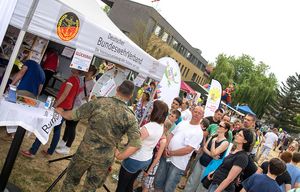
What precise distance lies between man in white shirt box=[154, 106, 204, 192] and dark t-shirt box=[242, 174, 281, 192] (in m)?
1.13

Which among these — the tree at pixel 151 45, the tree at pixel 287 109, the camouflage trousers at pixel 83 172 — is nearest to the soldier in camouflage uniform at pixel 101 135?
the camouflage trousers at pixel 83 172

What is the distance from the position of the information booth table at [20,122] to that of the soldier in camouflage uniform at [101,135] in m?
0.84

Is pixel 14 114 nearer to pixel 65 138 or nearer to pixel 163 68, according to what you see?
pixel 65 138

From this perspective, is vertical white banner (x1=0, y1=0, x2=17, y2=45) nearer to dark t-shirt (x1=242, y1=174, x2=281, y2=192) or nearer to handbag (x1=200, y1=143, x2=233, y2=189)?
dark t-shirt (x1=242, y1=174, x2=281, y2=192)

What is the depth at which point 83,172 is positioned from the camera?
383 cm

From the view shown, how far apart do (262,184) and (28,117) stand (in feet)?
9.97

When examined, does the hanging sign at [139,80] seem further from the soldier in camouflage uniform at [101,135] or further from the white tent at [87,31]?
the soldier in camouflage uniform at [101,135]

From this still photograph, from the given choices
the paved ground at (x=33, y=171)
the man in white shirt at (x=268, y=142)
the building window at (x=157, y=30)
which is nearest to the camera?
the paved ground at (x=33, y=171)

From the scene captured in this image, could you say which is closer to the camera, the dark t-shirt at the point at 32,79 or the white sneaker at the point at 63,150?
the dark t-shirt at the point at 32,79

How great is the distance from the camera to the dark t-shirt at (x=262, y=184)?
4.09m

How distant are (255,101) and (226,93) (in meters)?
41.7

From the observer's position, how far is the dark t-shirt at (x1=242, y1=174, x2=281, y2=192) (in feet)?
13.4

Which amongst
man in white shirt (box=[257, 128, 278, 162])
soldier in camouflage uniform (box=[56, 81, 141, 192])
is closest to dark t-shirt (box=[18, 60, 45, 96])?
soldier in camouflage uniform (box=[56, 81, 141, 192])

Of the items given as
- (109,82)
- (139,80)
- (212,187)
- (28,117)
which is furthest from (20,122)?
(139,80)
